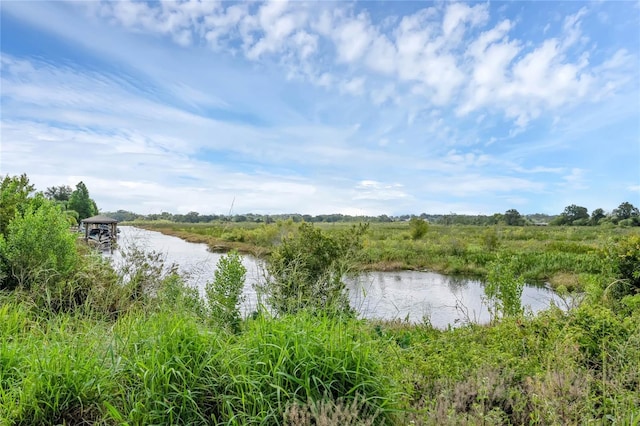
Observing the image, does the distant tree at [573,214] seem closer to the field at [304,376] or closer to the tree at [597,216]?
the tree at [597,216]

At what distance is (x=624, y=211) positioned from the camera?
41.9 metres

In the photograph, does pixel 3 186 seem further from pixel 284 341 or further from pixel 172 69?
pixel 284 341

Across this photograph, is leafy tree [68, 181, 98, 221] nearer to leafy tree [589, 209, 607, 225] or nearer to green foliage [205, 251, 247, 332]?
green foliage [205, 251, 247, 332]

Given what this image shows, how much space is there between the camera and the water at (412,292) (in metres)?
5.84

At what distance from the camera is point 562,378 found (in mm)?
2145

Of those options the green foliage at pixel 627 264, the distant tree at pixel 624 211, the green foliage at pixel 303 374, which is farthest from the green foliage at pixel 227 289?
the distant tree at pixel 624 211

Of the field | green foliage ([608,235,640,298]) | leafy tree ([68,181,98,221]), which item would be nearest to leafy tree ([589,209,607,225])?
green foliage ([608,235,640,298])

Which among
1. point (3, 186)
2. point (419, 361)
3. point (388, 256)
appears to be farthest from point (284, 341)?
point (388, 256)

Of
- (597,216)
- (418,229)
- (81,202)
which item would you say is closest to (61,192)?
(81,202)

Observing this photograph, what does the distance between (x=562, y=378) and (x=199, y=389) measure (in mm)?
2119

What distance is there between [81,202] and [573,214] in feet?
204

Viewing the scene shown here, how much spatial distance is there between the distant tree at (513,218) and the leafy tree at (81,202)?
167ft

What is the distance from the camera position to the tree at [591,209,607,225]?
4372 cm

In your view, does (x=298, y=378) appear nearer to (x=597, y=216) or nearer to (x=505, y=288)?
(x=505, y=288)
